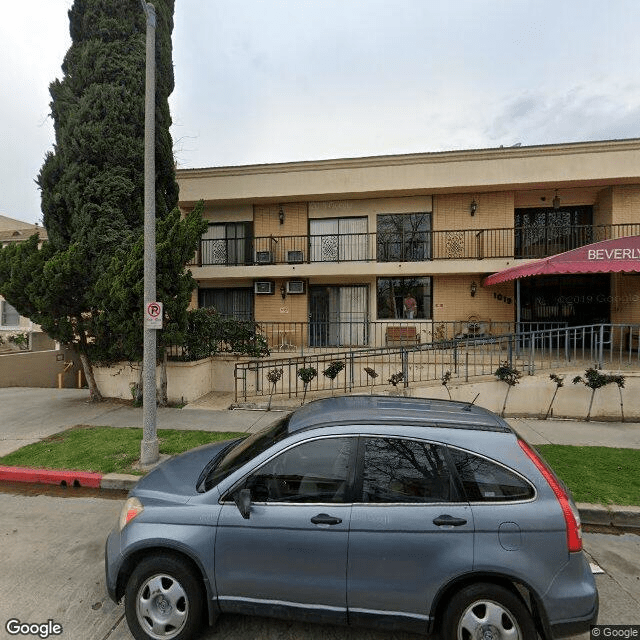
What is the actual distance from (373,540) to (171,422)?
6.29 m

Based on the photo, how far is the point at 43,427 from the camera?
24.0 ft

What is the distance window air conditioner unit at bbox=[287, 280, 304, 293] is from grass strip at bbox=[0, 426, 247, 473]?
6990mm

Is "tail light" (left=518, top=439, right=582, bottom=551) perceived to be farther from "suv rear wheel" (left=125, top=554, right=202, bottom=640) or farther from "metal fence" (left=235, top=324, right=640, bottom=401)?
"metal fence" (left=235, top=324, right=640, bottom=401)

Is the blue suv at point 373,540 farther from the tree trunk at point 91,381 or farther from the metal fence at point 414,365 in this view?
the tree trunk at point 91,381

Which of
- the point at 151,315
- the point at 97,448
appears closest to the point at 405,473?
the point at 151,315

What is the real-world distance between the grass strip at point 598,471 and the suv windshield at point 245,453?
376 cm

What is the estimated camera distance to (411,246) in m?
12.9

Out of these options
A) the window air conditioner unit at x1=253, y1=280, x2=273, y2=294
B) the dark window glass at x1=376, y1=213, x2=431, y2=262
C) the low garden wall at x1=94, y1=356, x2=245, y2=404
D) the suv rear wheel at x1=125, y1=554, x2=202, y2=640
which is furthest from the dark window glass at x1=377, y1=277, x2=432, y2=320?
the suv rear wheel at x1=125, y1=554, x2=202, y2=640

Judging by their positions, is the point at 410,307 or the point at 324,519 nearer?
the point at 324,519

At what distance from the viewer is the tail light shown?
2240 millimetres

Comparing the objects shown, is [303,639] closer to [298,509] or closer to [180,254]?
Answer: [298,509]

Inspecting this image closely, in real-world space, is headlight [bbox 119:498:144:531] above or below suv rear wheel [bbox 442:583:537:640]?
above

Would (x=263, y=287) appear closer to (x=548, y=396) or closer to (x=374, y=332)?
(x=374, y=332)

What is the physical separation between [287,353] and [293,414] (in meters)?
7.79
